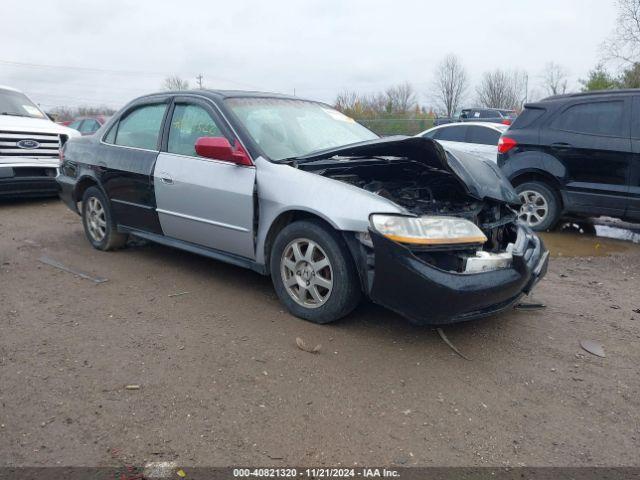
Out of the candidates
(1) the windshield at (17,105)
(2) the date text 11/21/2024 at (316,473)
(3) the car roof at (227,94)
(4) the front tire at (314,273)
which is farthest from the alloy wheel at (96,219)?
(1) the windshield at (17,105)

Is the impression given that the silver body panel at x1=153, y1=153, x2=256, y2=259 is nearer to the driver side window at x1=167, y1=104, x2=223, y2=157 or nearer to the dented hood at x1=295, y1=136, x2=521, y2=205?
the driver side window at x1=167, y1=104, x2=223, y2=157

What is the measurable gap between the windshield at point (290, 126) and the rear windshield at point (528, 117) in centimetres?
317

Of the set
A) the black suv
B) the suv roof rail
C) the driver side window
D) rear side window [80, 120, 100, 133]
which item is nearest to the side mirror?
the driver side window

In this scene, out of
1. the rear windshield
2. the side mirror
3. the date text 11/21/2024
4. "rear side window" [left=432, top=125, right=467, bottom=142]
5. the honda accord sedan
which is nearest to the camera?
the date text 11/21/2024

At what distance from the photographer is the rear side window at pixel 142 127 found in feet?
16.1

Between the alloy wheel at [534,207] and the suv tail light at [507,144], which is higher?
the suv tail light at [507,144]

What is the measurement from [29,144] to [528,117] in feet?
24.4

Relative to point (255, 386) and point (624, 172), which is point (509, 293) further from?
point (624, 172)

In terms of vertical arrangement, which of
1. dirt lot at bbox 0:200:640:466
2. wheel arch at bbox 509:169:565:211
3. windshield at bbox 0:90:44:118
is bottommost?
dirt lot at bbox 0:200:640:466

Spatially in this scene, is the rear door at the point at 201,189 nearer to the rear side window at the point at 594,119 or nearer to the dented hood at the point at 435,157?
the dented hood at the point at 435,157

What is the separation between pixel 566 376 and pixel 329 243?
1.65m

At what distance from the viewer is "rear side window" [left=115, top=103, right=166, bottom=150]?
4.91 m

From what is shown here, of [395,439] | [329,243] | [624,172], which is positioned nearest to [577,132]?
[624,172]

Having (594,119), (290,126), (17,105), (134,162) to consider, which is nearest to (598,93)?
(594,119)
